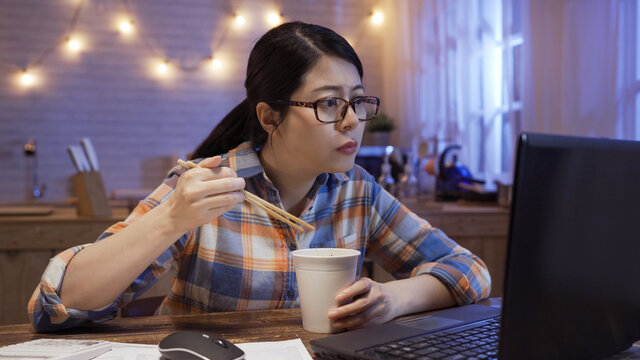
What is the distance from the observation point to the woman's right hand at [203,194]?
91 centimetres

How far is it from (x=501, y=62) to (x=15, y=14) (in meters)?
3.76

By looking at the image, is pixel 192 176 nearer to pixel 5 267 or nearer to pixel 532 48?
pixel 5 267

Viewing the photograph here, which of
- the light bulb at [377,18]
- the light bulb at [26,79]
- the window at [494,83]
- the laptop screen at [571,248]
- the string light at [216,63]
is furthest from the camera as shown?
the light bulb at [377,18]

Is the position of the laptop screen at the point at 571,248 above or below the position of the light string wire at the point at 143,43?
below

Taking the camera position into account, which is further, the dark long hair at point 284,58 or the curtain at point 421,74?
the curtain at point 421,74

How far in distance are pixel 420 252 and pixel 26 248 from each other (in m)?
1.90

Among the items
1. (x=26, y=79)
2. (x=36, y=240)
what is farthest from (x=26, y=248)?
(x=26, y=79)

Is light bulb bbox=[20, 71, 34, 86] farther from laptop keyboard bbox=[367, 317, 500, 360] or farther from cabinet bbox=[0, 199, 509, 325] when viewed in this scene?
laptop keyboard bbox=[367, 317, 500, 360]

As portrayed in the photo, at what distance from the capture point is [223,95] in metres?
4.95

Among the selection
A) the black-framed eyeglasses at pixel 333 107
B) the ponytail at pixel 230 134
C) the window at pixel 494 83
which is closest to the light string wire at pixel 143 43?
the window at pixel 494 83

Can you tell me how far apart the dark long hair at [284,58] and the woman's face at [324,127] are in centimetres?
2

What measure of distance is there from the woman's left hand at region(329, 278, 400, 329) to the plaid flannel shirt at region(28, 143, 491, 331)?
23 cm

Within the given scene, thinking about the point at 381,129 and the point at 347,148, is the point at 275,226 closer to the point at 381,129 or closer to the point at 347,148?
the point at 347,148

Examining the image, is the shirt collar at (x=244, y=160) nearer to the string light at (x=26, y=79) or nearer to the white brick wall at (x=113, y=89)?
the white brick wall at (x=113, y=89)
